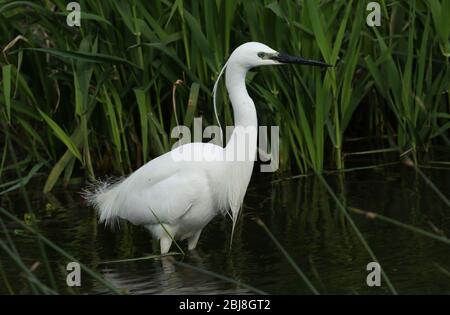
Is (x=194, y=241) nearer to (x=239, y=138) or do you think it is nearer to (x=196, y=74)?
(x=239, y=138)

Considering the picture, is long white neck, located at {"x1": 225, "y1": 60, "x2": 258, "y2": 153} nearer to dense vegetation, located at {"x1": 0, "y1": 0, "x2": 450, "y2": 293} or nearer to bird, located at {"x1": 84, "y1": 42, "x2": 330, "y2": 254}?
bird, located at {"x1": 84, "y1": 42, "x2": 330, "y2": 254}

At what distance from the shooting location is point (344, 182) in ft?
20.9

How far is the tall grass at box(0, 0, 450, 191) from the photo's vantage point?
5961 millimetres

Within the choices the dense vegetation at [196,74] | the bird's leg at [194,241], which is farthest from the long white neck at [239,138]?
the dense vegetation at [196,74]

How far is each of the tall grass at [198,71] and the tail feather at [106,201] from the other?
0.52 metres

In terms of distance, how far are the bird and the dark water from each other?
0.67 ft

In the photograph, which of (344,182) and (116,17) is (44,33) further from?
(344,182)

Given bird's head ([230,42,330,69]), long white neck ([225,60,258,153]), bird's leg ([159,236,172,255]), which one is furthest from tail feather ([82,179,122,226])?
bird's head ([230,42,330,69])

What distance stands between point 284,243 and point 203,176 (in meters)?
0.56

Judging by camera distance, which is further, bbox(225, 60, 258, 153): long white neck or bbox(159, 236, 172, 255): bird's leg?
bbox(159, 236, 172, 255): bird's leg

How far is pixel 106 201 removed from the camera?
221 inches

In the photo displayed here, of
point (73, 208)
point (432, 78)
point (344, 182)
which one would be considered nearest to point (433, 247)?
point (344, 182)

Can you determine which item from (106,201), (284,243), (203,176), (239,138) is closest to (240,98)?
(239,138)

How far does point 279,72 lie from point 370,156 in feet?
4.26
